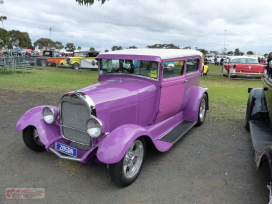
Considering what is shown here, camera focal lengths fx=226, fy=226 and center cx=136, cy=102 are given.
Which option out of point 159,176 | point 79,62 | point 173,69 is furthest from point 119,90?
Answer: point 79,62

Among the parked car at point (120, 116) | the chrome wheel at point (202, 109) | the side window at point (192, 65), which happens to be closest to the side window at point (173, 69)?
the parked car at point (120, 116)

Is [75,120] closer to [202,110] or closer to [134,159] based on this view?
[134,159]

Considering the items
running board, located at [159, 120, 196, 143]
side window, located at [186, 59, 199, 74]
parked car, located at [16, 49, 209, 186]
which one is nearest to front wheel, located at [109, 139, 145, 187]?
parked car, located at [16, 49, 209, 186]

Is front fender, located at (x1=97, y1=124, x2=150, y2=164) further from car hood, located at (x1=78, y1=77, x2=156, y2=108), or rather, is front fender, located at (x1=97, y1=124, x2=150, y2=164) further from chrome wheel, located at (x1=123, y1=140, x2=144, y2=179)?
car hood, located at (x1=78, y1=77, x2=156, y2=108)

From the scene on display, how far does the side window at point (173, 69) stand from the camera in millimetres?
3773

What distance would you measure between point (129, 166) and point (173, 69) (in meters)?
1.98

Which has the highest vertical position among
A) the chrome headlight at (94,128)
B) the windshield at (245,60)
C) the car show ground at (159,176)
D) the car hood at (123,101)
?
the windshield at (245,60)

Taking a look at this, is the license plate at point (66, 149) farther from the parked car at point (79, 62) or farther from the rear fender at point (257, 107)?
the parked car at point (79, 62)

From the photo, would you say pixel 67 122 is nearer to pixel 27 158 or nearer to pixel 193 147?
pixel 27 158

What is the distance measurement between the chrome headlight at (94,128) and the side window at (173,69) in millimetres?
1582

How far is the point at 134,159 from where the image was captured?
10.4 feet

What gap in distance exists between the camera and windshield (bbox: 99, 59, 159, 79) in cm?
387

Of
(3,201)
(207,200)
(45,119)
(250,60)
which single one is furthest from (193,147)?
(250,60)

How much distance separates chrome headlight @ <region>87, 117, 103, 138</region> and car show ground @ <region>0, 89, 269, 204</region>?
2.18 feet
